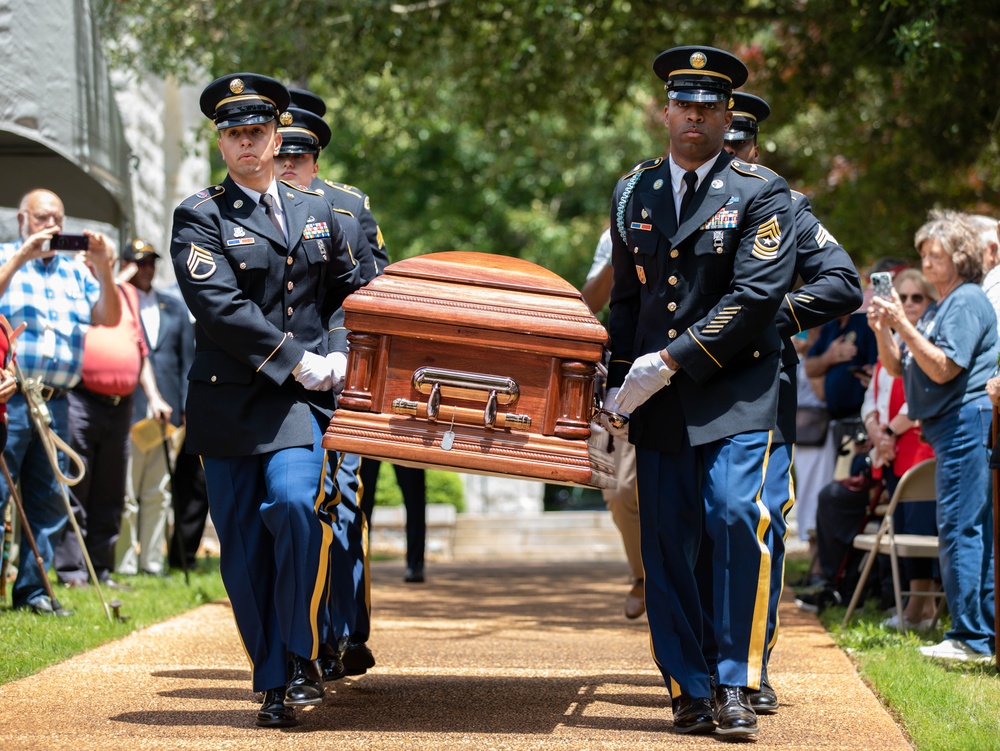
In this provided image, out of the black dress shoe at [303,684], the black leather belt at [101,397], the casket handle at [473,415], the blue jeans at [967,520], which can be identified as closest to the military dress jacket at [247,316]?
the casket handle at [473,415]

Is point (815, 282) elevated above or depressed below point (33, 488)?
above

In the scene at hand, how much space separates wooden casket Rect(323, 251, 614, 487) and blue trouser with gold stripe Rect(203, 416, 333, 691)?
304 millimetres

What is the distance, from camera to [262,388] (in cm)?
503

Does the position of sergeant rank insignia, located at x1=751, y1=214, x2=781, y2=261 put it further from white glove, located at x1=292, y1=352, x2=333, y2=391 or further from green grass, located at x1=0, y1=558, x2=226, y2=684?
green grass, located at x1=0, y1=558, x2=226, y2=684

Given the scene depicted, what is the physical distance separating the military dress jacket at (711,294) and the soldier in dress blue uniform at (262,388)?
1.14 meters

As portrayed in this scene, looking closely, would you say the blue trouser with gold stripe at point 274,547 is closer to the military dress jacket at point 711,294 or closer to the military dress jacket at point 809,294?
the military dress jacket at point 711,294

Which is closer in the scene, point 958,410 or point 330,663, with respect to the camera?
point 330,663

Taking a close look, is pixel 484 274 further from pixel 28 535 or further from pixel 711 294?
pixel 28 535

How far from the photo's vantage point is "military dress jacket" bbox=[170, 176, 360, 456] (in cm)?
495

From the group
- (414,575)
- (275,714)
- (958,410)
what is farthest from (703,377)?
(414,575)

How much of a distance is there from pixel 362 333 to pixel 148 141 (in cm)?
1035

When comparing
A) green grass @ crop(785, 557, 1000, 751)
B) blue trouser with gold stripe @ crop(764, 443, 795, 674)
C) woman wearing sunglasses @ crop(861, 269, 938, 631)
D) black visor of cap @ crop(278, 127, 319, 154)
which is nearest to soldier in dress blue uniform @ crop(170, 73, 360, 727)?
black visor of cap @ crop(278, 127, 319, 154)

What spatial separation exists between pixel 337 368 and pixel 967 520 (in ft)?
10.2

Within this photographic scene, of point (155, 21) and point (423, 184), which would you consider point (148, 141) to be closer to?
point (155, 21)
